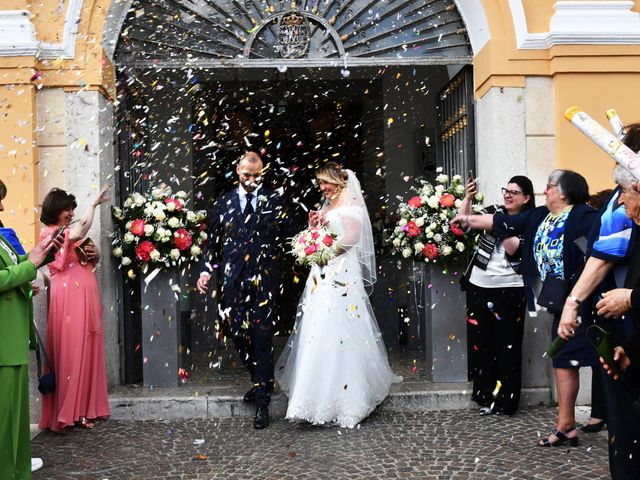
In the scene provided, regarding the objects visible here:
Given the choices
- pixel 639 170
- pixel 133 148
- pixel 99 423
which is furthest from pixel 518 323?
pixel 133 148

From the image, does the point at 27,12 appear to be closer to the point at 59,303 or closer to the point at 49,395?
the point at 59,303

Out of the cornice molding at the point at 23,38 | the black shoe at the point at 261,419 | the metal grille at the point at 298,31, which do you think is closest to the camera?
the black shoe at the point at 261,419

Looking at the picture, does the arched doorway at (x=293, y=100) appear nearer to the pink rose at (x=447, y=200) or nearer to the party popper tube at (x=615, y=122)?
the pink rose at (x=447, y=200)

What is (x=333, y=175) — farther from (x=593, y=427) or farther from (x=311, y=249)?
(x=593, y=427)

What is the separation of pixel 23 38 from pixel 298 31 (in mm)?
2613

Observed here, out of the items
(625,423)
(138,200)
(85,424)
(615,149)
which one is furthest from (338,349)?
(615,149)

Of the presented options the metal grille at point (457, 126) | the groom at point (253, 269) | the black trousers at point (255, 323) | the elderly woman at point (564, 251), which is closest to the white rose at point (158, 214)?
the groom at point (253, 269)

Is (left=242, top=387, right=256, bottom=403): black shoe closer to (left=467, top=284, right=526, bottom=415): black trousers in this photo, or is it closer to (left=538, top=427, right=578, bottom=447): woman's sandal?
(left=467, top=284, right=526, bottom=415): black trousers

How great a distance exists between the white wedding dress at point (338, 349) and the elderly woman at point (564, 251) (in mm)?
1459

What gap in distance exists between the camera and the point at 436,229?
646 cm

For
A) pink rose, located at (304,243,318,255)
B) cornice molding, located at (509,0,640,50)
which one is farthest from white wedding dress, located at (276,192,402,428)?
cornice molding, located at (509,0,640,50)

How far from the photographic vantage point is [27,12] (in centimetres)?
634

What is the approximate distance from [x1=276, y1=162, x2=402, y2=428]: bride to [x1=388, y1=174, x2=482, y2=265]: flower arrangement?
0.53 m

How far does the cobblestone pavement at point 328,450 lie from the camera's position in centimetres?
470
